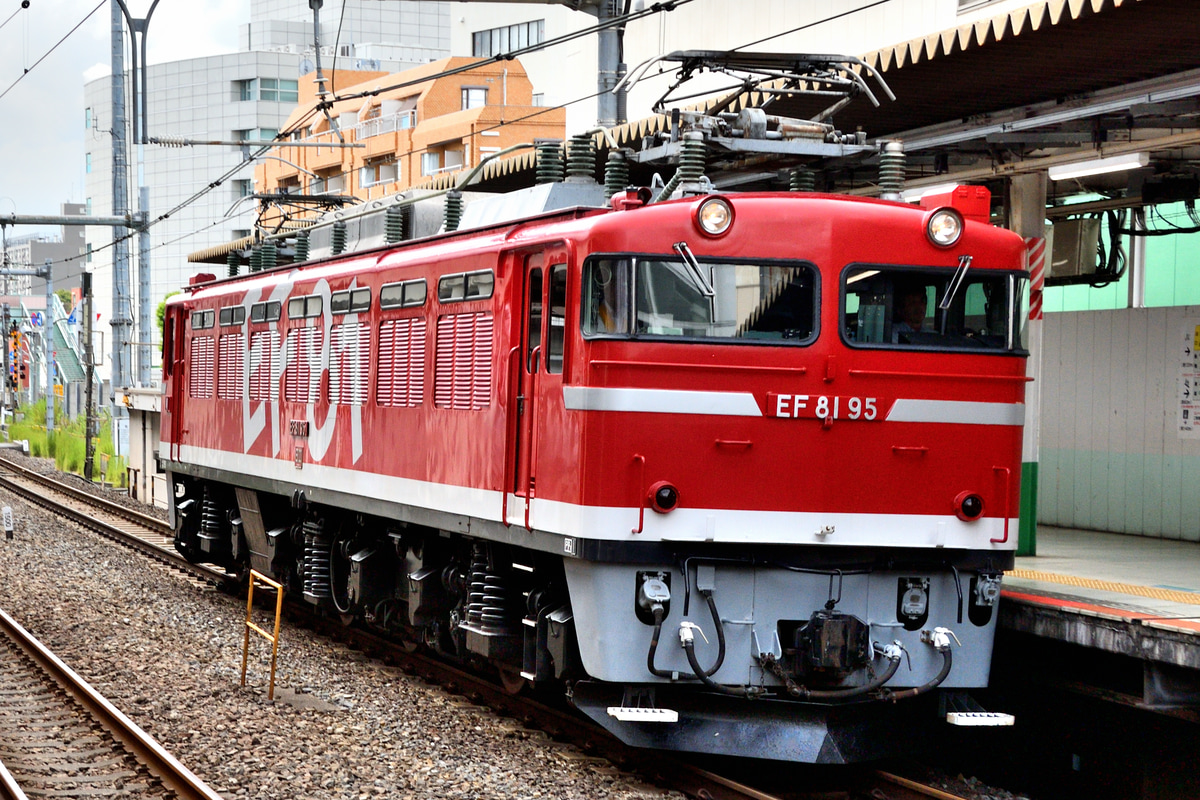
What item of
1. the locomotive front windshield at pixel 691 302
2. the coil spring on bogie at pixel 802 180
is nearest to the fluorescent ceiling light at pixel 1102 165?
the coil spring on bogie at pixel 802 180

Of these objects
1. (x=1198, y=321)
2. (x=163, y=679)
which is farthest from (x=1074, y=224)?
(x=163, y=679)

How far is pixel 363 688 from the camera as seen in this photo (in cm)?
1188

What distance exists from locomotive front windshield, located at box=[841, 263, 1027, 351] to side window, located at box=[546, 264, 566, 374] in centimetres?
167

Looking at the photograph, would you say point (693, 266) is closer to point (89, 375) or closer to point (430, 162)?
point (89, 375)

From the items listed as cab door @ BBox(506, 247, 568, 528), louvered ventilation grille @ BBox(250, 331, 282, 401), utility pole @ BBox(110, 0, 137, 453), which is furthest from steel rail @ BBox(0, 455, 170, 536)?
cab door @ BBox(506, 247, 568, 528)

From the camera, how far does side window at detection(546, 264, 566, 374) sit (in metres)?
9.28

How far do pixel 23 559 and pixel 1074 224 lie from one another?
45.1 feet

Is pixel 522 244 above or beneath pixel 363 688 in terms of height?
above

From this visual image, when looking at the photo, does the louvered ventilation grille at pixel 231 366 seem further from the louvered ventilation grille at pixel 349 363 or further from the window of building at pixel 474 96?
the window of building at pixel 474 96

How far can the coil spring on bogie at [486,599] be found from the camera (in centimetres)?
1037

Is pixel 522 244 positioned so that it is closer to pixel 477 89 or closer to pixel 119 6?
pixel 119 6

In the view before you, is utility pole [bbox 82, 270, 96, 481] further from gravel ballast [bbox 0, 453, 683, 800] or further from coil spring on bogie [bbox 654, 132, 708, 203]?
coil spring on bogie [bbox 654, 132, 708, 203]

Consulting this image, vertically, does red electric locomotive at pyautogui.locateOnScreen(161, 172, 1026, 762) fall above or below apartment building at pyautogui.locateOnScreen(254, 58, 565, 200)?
below

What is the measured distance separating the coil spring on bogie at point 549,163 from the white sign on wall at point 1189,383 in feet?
20.9
